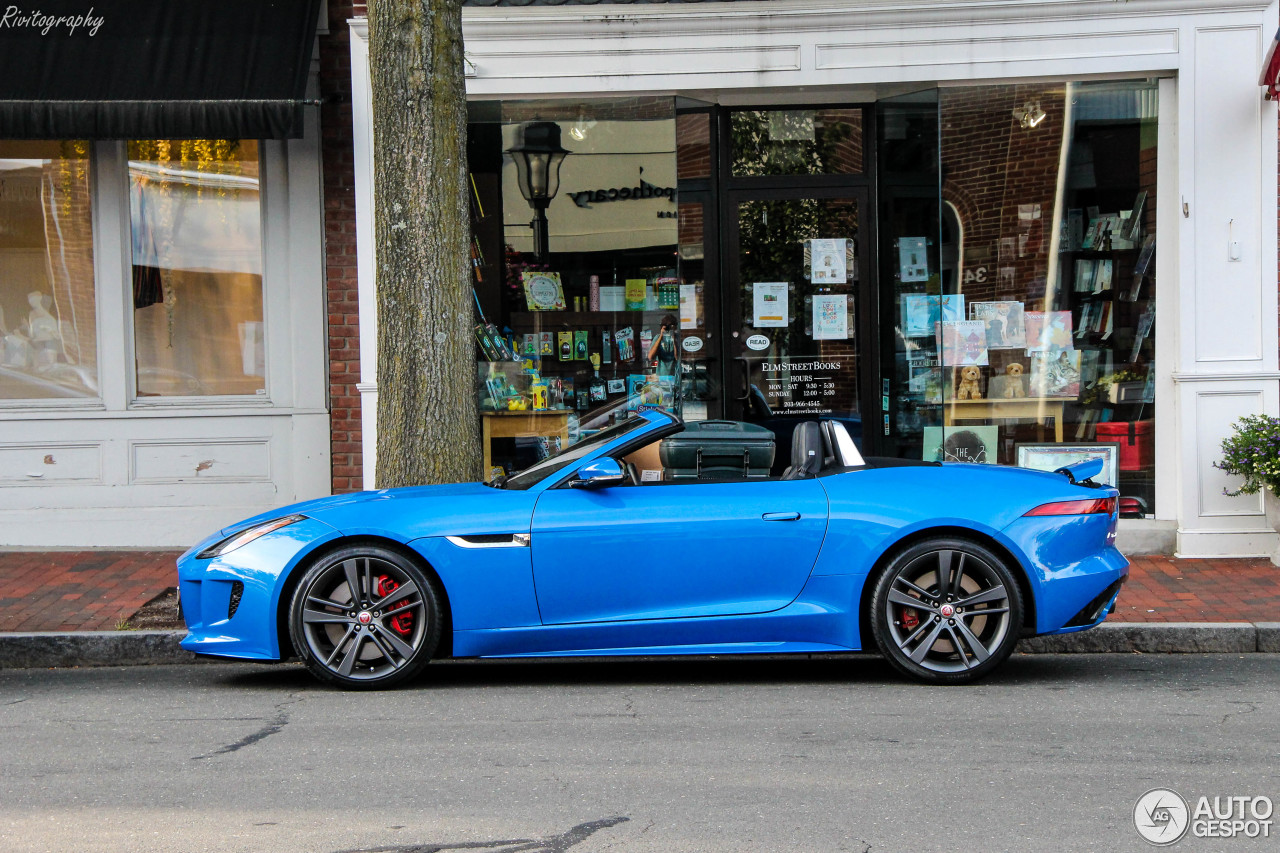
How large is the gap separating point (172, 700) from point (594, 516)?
2.10 metres

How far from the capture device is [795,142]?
1000 cm

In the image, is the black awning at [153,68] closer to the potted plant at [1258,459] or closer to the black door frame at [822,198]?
the black door frame at [822,198]

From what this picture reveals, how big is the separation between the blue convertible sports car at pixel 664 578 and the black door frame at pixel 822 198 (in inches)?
167

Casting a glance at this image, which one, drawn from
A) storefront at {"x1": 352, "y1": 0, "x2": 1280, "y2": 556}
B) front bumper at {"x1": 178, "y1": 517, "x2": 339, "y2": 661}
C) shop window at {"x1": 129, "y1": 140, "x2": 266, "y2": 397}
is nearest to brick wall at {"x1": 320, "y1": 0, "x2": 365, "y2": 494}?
storefront at {"x1": 352, "y1": 0, "x2": 1280, "y2": 556}

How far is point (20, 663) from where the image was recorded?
679 centimetres

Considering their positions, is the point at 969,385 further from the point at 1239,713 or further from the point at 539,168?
the point at 1239,713

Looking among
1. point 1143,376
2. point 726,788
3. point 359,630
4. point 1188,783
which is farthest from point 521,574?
point 1143,376

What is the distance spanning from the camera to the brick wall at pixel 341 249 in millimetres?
9688

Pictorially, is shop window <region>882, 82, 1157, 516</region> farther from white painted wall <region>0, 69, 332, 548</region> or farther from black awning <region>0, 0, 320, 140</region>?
black awning <region>0, 0, 320, 140</region>

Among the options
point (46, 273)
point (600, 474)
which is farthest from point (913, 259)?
point (46, 273)

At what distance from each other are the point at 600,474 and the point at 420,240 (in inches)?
89.0

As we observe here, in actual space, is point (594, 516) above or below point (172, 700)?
above

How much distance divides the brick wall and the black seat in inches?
182

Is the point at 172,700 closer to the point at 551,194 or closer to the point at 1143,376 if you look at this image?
the point at 551,194
